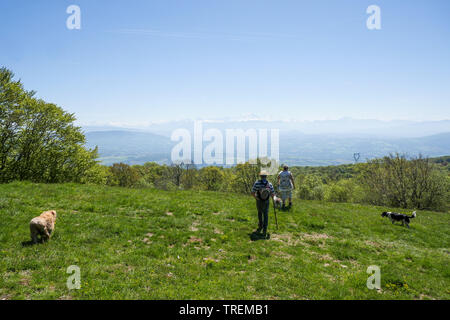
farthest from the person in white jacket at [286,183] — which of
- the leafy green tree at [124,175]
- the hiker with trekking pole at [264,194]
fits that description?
the leafy green tree at [124,175]

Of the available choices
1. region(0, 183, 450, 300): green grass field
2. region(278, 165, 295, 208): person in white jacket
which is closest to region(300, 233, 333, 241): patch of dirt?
region(0, 183, 450, 300): green grass field

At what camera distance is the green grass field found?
7.60 meters

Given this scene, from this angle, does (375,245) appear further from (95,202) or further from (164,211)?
(95,202)

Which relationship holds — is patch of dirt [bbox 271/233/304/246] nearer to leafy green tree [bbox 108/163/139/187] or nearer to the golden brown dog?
the golden brown dog

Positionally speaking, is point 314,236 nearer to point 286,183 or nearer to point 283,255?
point 283,255

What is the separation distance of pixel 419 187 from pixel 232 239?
44.6 m

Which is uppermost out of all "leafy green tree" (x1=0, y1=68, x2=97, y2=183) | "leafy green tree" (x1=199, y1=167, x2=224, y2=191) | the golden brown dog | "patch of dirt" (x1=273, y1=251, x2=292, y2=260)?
"leafy green tree" (x1=0, y1=68, x2=97, y2=183)

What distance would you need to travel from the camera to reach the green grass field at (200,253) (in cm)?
760

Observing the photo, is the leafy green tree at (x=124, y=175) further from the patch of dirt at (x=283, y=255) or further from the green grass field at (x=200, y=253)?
the patch of dirt at (x=283, y=255)

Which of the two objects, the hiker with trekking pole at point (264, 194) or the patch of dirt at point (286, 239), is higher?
the hiker with trekking pole at point (264, 194)

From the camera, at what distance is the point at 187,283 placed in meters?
7.96

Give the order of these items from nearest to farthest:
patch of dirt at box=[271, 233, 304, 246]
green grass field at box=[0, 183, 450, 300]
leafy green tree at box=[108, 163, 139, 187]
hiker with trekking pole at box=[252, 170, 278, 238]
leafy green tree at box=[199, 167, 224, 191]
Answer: green grass field at box=[0, 183, 450, 300], patch of dirt at box=[271, 233, 304, 246], hiker with trekking pole at box=[252, 170, 278, 238], leafy green tree at box=[108, 163, 139, 187], leafy green tree at box=[199, 167, 224, 191]

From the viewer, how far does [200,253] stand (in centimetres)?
1050
